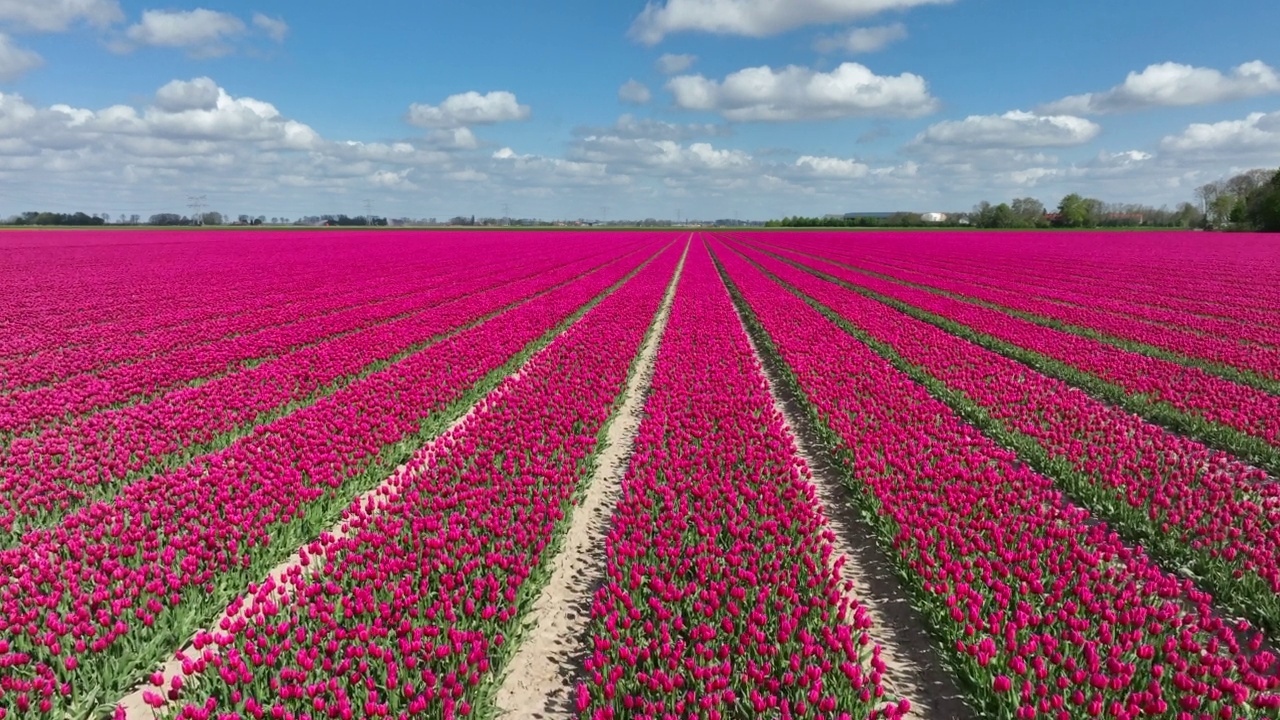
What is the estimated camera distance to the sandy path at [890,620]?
4.55 m

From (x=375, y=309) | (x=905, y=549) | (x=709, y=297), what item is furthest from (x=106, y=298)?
(x=905, y=549)

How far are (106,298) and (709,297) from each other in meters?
24.0

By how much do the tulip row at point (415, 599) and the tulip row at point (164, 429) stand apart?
3.11m

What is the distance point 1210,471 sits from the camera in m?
7.67

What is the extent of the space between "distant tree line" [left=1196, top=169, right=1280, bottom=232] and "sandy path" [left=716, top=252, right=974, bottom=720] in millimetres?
124877

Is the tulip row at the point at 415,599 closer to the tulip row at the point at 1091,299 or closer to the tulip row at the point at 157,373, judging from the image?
the tulip row at the point at 157,373

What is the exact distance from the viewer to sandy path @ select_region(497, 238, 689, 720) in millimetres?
4531

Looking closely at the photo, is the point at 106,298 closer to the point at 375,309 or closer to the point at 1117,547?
the point at 375,309

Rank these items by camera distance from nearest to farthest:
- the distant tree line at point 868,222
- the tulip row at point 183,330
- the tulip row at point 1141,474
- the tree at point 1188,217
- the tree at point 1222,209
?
the tulip row at point 1141,474
the tulip row at point 183,330
the tree at point 1222,209
the tree at point 1188,217
the distant tree line at point 868,222

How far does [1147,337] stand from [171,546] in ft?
70.4

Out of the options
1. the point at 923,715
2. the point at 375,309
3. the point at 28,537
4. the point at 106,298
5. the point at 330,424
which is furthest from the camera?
the point at 106,298

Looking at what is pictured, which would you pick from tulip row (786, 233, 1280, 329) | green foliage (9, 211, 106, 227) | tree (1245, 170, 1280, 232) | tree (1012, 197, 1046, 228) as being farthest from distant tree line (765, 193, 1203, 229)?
green foliage (9, 211, 106, 227)

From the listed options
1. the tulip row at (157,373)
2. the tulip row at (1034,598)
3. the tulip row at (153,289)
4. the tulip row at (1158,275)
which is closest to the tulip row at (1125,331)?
the tulip row at (1158,275)

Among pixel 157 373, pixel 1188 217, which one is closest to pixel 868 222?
pixel 1188 217
